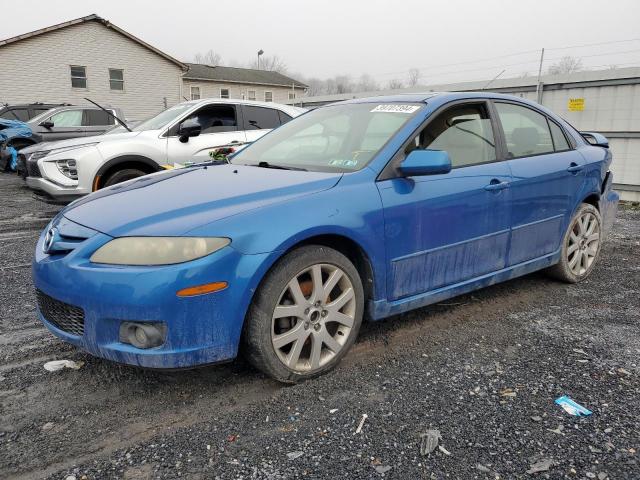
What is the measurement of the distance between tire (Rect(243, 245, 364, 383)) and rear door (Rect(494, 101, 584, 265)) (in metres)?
1.56

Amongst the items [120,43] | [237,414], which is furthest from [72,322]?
[120,43]

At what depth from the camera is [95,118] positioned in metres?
13.2

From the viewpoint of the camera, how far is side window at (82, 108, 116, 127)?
43.1ft

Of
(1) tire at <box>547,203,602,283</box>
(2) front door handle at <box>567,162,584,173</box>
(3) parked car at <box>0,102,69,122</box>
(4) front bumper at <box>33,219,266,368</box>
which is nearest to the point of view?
(4) front bumper at <box>33,219,266,368</box>

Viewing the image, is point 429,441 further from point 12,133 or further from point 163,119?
point 12,133

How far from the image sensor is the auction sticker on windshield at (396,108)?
3418 mm

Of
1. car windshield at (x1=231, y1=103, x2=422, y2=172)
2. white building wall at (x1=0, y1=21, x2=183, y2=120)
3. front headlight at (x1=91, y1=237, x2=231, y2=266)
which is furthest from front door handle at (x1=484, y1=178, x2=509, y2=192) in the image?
white building wall at (x1=0, y1=21, x2=183, y2=120)

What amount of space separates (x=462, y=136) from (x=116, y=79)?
2595cm

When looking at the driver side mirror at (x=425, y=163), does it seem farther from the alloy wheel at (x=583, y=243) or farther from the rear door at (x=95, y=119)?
the rear door at (x=95, y=119)

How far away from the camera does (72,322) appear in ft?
8.36

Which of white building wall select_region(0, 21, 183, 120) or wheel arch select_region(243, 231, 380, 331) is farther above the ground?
white building wall select_region(0, 21, 183, 120)

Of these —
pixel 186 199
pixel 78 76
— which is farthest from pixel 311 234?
pixel 78 76

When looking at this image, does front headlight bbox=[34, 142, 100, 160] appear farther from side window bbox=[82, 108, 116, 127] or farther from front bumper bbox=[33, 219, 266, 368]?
side window bbox=[82, 108, 116, 127]

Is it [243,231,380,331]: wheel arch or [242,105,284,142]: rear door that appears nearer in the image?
[243,231,380,331]: wheel arch
